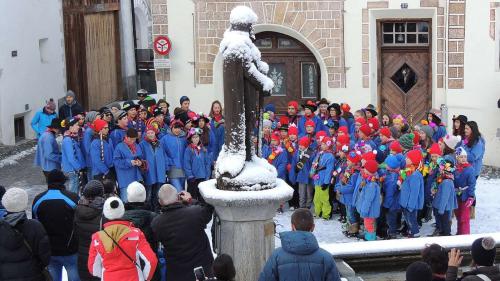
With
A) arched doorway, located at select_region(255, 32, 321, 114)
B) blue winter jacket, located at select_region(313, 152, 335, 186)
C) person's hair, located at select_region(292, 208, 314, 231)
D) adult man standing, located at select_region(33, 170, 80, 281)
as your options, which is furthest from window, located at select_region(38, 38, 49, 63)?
person's hair, located at select_region(292, 208, 314, 231)

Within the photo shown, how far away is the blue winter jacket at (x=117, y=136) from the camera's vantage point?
12984 millimetres

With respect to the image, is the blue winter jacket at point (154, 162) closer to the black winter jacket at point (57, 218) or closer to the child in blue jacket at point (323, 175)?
the child in blue jacket at point (323, 175)

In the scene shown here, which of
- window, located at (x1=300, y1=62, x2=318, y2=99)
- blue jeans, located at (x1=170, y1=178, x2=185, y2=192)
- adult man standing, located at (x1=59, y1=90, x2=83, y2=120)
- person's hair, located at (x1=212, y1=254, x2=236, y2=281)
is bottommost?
blue jeans, located at (x1=170, y1=178, x2=185, y2=192)

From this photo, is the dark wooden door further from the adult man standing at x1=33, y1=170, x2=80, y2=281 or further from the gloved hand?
the adult man standing at x1=33, y1=170, x2=80, y2=281

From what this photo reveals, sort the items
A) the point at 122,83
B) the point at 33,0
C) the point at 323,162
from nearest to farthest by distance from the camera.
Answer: the point at 323,162 → the point at 33,0 → the point at 122,83

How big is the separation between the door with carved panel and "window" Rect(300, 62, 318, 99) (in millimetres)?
1365

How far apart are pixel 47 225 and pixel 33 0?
14026mm

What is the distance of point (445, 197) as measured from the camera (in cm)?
1145

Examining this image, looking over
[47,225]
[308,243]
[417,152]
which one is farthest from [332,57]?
[308,243]

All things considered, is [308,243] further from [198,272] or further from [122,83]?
[122,83]

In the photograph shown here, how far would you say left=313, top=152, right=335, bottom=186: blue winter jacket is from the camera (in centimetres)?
1272

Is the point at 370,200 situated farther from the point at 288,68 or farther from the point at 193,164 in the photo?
the point at 288,68

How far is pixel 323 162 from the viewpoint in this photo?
42.0 ft

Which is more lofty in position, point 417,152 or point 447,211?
point 417,152
